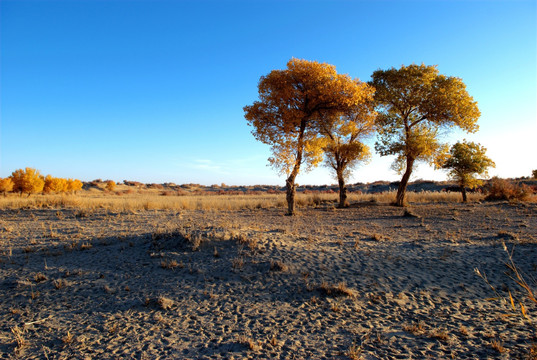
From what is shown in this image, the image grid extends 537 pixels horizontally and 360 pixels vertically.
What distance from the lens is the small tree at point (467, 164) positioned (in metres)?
22.4

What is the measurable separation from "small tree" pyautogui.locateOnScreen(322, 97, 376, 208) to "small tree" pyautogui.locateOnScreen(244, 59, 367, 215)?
1367mm

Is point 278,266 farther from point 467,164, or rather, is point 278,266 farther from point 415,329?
point 467,164

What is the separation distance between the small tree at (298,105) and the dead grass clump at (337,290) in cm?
1018

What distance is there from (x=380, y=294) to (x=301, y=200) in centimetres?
1872

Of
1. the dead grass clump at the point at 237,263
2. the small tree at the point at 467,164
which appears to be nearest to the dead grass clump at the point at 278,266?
the dead grass clump at the point at 237,263

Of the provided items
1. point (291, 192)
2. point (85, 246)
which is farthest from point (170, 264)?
point (291, 192)

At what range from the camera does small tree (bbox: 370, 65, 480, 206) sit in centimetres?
1792

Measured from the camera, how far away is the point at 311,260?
7.65 meters

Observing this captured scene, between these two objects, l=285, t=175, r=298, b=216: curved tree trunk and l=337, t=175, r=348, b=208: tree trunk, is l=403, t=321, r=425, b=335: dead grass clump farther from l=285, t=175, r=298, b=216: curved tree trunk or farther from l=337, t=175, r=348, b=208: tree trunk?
l=337, t=175, r=348, b=208: tree trunk

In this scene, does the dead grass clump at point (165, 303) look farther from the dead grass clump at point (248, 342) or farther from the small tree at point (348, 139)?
the small tree at point (348, 139)

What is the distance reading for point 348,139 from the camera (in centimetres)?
1962

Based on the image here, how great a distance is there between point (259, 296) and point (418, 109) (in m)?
18.1

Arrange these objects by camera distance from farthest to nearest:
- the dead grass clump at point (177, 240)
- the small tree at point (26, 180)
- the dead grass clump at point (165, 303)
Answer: the small tree at point (26, 180)
the dead grass clump at point (177, 240)
the dead grass clump at point (165, 303)

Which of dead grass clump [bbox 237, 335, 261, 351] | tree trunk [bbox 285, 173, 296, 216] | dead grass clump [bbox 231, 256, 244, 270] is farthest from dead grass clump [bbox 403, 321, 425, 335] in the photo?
tree trunk [bbox 285, 173, 296, 216]
